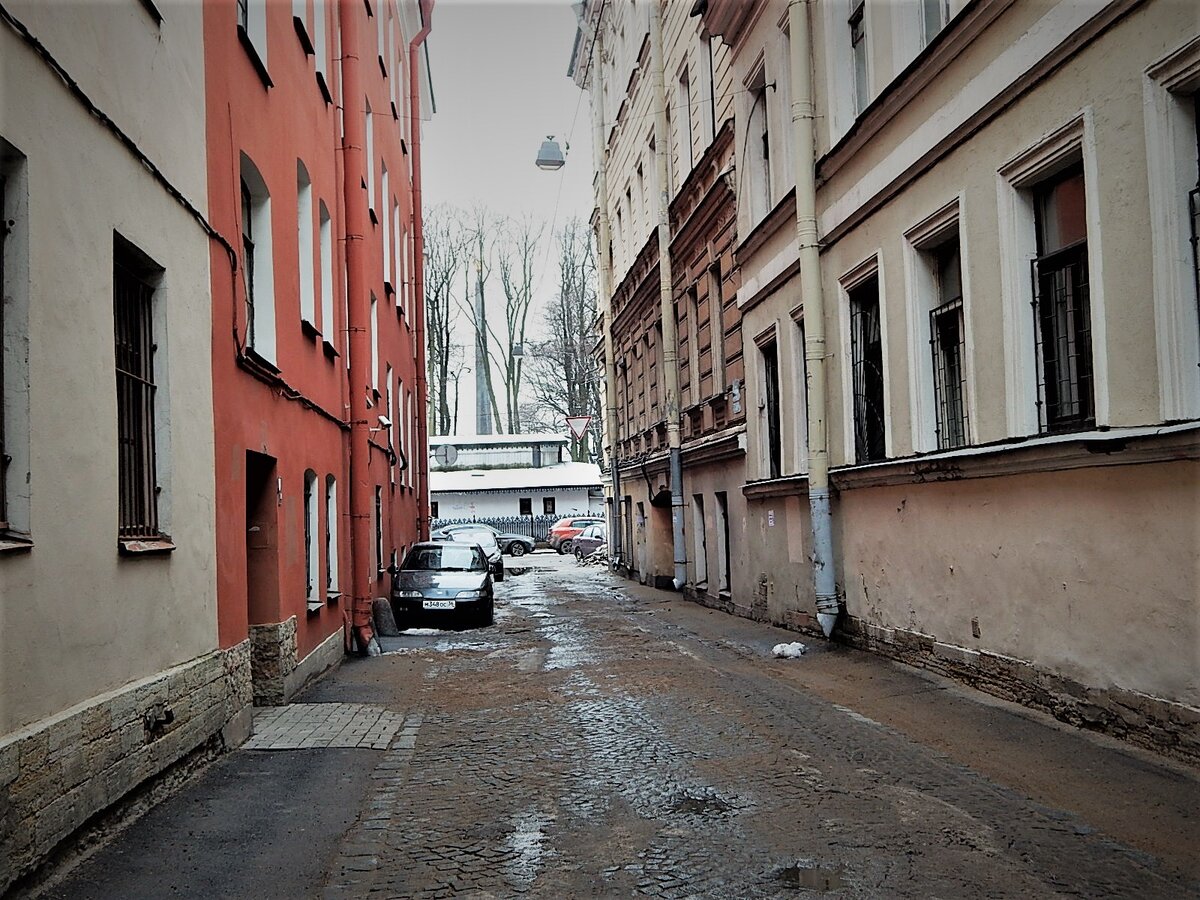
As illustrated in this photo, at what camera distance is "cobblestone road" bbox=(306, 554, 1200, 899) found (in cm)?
478

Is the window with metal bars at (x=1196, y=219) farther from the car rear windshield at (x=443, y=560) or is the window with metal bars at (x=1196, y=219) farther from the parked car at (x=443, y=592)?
the car rear windshield at (x=443, y=560)

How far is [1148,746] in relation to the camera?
670 centimetres

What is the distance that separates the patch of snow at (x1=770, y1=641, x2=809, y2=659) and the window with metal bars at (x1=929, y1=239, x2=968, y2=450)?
2838 millimetres

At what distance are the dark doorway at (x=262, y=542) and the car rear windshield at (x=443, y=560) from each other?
27.8 ft

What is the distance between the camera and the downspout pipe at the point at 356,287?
555 inches

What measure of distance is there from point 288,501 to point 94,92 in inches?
202

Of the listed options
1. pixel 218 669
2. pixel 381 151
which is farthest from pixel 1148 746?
pixel 381 151

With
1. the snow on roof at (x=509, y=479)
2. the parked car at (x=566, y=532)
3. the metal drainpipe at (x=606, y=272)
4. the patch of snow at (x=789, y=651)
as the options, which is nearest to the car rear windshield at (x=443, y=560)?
the patch of snow at (x=789, y=651)

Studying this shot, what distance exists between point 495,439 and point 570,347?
217 inches

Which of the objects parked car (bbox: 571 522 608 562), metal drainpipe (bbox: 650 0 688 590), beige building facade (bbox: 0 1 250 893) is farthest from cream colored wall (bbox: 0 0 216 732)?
parked car (bbox: 571 522 608 562)

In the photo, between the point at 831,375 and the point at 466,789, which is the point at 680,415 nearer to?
the point at 831,375

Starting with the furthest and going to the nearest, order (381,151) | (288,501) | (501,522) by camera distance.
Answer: (501,522)
(381,151)
(288,501)

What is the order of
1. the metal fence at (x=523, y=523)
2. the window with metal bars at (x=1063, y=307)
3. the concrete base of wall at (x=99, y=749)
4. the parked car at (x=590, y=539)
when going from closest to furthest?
the concrete base of wall at (x=99, y=749), the window with metal bars at (x=1063, y=307), the parked car at (x=590, y=539), the metal fence at (x=523, y=523)

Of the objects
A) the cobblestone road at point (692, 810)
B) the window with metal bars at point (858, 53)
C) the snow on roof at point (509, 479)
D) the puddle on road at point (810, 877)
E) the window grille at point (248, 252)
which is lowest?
the cobblestone road at point (692, 810)
